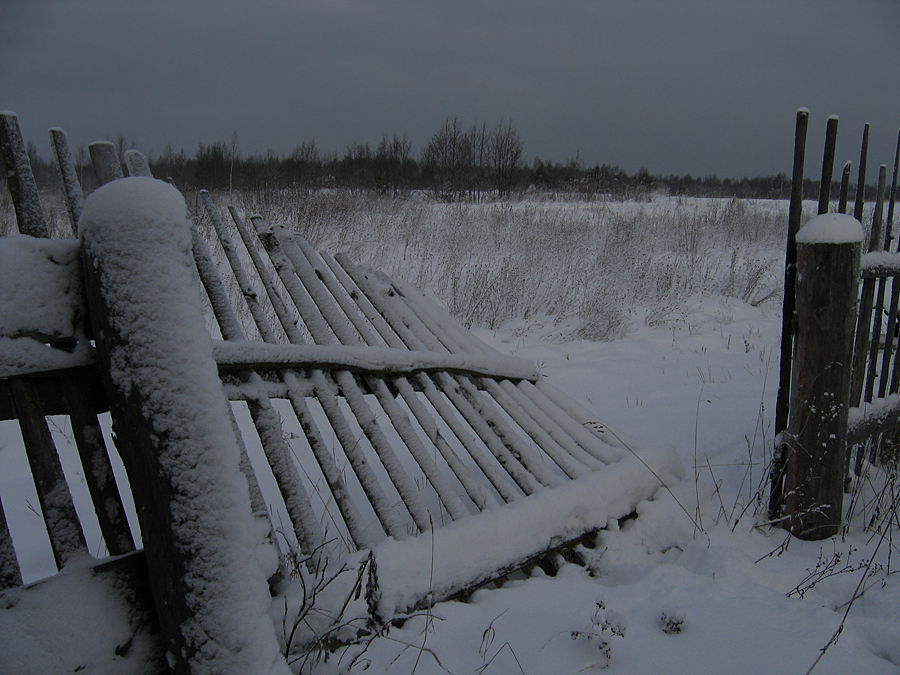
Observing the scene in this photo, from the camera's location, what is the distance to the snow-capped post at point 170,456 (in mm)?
912

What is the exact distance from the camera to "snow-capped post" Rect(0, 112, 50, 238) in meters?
0.96

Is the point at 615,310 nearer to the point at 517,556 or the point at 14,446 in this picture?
the point at 517,556

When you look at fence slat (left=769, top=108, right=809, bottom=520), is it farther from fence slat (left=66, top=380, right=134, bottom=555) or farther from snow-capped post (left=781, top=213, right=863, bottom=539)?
fence slat (left=66, top=380, right=134, bottom=555)

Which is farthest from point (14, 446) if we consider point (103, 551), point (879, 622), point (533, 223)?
point (533, 223)

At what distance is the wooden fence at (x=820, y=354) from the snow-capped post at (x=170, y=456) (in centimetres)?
202

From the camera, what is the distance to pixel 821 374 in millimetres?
1978

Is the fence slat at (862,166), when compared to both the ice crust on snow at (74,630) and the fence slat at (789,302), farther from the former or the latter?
the ice crust on snow at (74,630)

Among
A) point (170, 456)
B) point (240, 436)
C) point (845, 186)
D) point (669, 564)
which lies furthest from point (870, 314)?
point (170, 456)

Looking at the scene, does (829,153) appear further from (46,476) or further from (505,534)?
(46,476)

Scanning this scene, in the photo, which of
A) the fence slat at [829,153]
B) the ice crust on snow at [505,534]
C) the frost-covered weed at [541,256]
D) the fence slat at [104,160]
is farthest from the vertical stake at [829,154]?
Answer: the frost-covered weed at [541,256]

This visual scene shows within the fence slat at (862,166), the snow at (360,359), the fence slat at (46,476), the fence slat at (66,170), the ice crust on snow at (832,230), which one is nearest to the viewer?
the fence slat at (46,476)

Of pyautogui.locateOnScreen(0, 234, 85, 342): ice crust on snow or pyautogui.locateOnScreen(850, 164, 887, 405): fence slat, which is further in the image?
pyautogui.locateOnScreen(850, 164, 887, 405): fence slat

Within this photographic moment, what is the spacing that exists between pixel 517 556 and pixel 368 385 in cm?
78

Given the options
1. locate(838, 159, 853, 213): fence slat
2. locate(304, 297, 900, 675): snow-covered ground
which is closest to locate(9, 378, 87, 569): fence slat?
locate(304, 297, 900, 675): snow-covered ground
